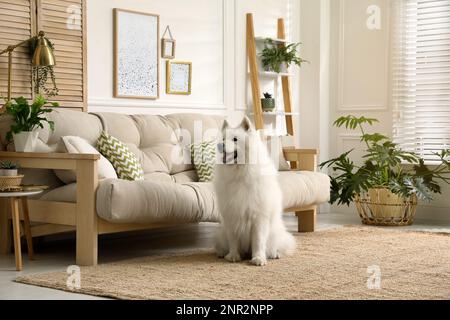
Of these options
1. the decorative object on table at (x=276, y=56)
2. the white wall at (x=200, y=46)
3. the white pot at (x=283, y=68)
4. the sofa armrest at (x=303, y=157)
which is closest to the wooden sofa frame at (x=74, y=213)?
the white wall at (x=200, y=46)

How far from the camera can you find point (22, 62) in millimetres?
4668

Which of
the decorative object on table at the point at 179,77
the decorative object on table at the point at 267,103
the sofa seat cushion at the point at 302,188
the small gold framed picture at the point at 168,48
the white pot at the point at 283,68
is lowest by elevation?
the sofa seat cushion at the point at 302,188

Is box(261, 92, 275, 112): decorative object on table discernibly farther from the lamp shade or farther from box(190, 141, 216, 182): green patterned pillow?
the lamp shade

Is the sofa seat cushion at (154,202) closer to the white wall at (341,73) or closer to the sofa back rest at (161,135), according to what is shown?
the sofa back rest at (161,135)

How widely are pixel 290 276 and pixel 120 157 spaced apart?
141cm

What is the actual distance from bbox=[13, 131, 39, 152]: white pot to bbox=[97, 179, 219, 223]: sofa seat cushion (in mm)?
655

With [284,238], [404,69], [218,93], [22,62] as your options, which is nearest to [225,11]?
[218,93]

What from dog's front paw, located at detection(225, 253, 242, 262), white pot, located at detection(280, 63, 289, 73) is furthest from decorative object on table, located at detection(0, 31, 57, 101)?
white pot, located at detection(280, 63, 289, 73)

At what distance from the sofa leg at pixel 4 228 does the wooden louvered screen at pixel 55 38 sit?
72cm

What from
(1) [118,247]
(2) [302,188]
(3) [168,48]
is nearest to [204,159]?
(2) [302,188]

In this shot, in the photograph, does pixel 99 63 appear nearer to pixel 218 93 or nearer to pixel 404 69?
pixel 218 93

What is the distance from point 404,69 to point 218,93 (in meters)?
1.76

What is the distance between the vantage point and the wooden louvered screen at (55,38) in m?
4.59

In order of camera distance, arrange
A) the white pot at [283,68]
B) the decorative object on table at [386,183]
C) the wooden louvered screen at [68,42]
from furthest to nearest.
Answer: the white pot at [283,68]
the decorative object on table at [386,183]
the wooden louvered screen at [68,42]
